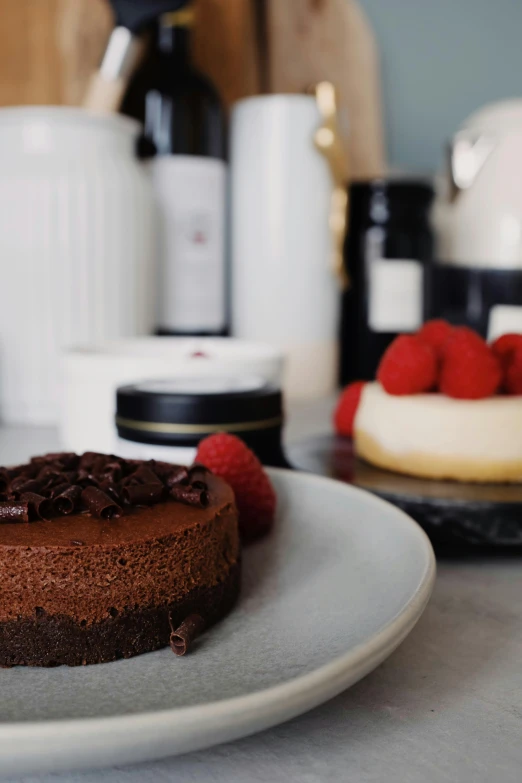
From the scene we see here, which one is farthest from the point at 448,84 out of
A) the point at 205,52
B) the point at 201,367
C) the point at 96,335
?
the point at 201,367

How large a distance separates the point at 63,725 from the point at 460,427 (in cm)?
50

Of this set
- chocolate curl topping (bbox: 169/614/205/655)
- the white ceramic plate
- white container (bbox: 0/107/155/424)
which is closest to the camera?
the white ceramic plate

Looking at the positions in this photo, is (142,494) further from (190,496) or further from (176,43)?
(176,43)

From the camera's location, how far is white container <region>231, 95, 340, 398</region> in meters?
1.54

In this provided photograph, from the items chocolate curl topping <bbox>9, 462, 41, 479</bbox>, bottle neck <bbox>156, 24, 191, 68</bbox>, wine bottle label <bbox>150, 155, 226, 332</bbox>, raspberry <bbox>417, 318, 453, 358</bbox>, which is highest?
bottle neck <bbox>156, 24, 191, 68</bbox>

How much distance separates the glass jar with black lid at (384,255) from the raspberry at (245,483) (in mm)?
924

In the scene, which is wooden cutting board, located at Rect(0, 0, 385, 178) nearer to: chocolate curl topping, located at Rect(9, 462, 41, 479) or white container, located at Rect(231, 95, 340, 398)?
white container, located at Rect(231, 95, 340, 398)

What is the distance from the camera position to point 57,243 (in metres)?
1.30

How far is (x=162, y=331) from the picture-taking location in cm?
156

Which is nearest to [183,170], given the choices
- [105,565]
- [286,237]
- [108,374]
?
[286,237]

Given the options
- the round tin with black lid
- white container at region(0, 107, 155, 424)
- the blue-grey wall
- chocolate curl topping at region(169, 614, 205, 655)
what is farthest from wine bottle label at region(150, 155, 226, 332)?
chocolate curl topping at region(169, 614, 205, 655)

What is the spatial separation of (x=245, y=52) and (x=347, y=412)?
1.12 metres

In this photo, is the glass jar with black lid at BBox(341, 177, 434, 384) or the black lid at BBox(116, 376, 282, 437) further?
the glass jar with black lid at BBox(341, 177, 434, 384)

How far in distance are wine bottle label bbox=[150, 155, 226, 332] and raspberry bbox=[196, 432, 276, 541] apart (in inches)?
36.1
